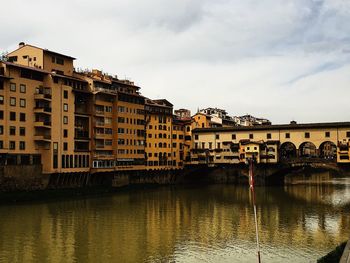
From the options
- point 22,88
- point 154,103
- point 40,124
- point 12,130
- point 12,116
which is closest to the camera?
point 12,130

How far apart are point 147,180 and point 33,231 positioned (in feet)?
181

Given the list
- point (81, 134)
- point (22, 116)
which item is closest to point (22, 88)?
point (22, 116)

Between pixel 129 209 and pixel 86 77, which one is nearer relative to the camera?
pixel 129 209

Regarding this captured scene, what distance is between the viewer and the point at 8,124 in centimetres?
6656

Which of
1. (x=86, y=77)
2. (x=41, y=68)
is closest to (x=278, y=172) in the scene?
(x=86, y=77)

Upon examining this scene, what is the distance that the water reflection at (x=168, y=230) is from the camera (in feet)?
110

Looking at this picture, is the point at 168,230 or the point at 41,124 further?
the point at 41,124

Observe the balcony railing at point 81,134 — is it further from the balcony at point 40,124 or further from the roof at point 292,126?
the roof at point 292,126

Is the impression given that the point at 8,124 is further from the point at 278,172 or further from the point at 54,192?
the point at 278,172

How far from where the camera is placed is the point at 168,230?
43.9m

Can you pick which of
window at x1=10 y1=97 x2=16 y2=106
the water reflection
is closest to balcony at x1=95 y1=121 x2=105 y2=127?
the water reflection

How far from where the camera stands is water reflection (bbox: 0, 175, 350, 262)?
33594 mm

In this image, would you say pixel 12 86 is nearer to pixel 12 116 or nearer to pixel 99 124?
pixel 12 116

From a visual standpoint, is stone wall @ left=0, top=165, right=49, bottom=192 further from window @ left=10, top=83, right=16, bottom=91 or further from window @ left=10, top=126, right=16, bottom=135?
window @ left=10, top=83, right=16, bottom=91
